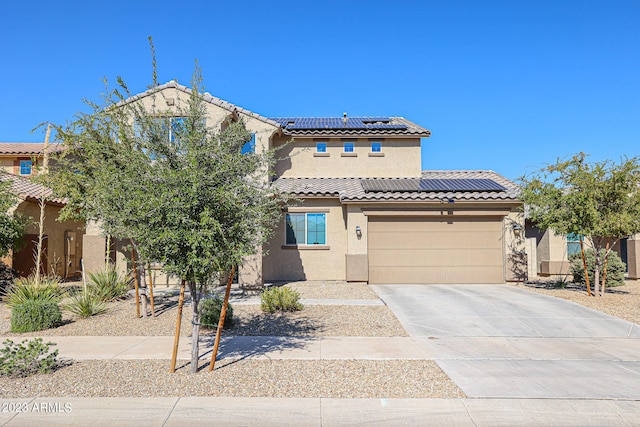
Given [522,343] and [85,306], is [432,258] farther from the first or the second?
[85,306]

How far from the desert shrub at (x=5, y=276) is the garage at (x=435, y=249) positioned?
12.1 metres

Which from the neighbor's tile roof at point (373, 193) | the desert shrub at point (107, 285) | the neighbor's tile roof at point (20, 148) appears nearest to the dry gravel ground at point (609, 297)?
the neighbor's tile roof at point (373, 193)

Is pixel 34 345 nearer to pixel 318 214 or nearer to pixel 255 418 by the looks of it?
pixel 255 418

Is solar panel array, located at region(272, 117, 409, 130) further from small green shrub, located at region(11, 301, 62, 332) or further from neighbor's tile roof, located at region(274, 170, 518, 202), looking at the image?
small green shrub, located at region(11, 301, 62, 332)

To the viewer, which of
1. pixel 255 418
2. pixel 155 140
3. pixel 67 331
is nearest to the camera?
pixel 255 418

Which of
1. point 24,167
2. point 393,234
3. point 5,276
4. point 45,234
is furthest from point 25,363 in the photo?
point 24,167

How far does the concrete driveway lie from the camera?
6.17 m

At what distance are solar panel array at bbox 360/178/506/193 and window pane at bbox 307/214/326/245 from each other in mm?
2161

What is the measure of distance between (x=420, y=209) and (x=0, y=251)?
44.5 ft

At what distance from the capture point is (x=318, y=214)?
17219 millimetres

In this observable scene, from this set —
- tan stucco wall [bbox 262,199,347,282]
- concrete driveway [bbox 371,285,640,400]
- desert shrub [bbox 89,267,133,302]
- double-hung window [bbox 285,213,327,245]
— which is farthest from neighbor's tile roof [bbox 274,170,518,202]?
desert shrub [bbox 89,267,133,302]

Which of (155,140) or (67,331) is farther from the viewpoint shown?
(67,331)

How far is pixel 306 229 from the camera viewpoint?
1717 cm

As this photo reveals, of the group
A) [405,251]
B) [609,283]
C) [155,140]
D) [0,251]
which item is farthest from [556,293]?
[0,251]
